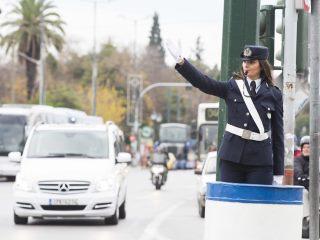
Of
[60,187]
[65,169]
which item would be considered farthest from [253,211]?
[65,169]

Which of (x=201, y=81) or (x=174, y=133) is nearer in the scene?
(x=201, y=81)

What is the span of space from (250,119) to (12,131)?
121 ft

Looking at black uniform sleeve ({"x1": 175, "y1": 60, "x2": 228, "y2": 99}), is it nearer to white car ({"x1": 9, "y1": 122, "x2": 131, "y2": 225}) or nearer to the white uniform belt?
the white uniform belt

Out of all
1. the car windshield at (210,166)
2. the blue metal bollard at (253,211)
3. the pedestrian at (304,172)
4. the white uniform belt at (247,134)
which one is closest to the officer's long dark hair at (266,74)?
the white uniform belt at (247,134)

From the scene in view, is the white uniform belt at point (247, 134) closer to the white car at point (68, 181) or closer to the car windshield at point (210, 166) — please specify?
the white car at point (68, 181)

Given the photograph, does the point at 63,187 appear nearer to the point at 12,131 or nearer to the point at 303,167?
the point at 303,167

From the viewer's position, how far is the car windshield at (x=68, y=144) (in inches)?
798

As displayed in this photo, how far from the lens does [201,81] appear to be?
28.5 feet

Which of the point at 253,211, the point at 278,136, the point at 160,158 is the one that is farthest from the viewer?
the point at 160,158

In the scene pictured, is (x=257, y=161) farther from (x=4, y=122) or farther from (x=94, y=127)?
(x=4, y=122)

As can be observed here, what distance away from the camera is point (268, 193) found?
8.18 meters

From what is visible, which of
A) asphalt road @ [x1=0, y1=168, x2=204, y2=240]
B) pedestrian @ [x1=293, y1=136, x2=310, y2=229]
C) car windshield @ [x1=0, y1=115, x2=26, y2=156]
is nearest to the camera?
pedestrian @ [x1=293, y1=136, x2=310, y2=229]

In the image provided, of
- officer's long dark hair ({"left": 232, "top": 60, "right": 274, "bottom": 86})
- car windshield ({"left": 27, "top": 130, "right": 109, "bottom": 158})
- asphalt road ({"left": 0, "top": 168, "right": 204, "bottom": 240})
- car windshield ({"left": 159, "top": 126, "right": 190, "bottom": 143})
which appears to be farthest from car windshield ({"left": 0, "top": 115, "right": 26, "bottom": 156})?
car windshield ({"left": 159, "top": 126, "right": 190, "bottom": 143})

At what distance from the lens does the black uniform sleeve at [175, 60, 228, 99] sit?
28.1ft
